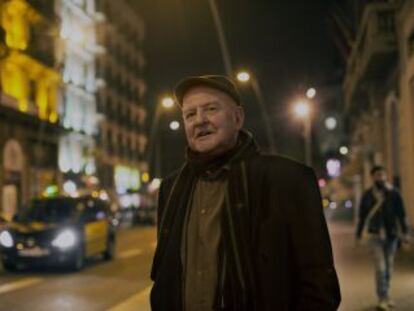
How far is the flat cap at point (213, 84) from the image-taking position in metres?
3.19

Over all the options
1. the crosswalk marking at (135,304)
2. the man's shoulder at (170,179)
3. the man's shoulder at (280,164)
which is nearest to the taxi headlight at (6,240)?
the crosswalk marking at (135,304)

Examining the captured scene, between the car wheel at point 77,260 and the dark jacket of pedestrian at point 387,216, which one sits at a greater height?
the dark jacket of pedestrian at point 387,216

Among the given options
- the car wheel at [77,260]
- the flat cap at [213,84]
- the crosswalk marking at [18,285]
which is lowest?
the crosswalk marking at [18,285]

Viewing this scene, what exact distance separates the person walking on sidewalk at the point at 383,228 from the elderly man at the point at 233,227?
6.78m

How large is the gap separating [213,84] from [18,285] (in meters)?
11.6

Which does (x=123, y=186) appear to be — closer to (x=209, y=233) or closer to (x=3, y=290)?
(x=3, y=290)

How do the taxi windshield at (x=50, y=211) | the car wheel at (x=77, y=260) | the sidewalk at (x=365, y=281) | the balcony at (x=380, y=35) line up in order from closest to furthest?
the sidewalk at (x=365, y=281) → the car wheel at (x=77, y=260) → the taxi windshield at (x=50, y=211) → the balcony at (x=380, y=35)

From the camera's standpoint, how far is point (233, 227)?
2943 millimetres

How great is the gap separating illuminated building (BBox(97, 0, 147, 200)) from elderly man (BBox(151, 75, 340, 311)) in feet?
188

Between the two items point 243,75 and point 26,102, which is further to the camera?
point 26,102

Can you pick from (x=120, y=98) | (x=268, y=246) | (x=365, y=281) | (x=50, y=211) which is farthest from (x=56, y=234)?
(x=120, y=98)

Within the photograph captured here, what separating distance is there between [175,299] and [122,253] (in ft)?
63.8

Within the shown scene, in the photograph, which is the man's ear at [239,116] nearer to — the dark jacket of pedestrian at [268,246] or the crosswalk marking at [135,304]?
the dark jacket of pedestrian at [268,246]

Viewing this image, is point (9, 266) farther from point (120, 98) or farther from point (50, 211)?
point (120, 98)
